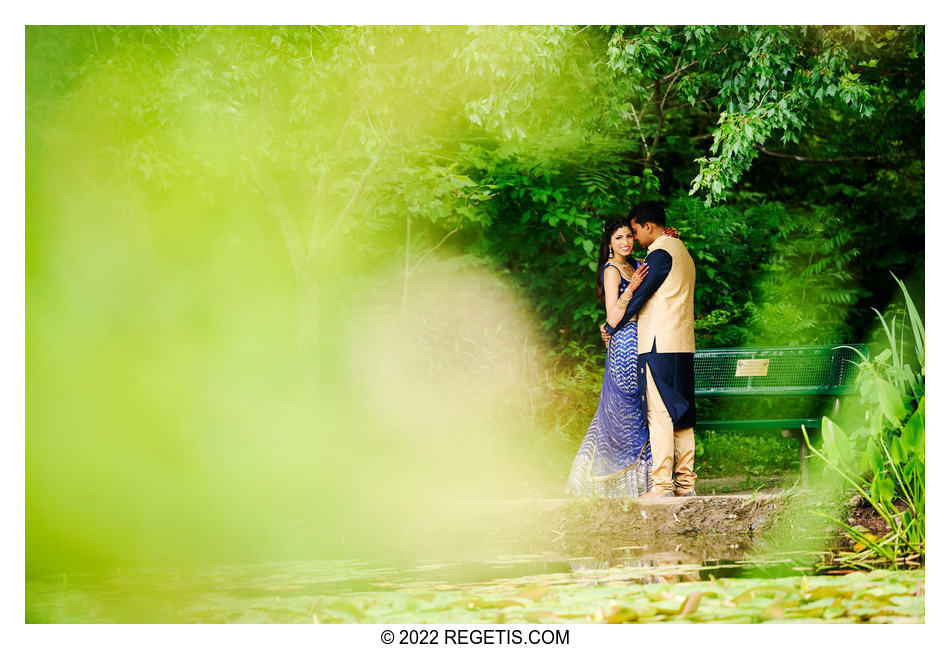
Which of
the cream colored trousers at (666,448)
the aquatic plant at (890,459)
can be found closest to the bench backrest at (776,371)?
the cream colored trousers at (666,448)

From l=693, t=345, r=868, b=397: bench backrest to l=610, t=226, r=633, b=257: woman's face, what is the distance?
1037mm

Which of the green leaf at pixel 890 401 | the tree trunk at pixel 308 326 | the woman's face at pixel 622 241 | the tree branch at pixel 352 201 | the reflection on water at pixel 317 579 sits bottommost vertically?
the reflection on water at pixel 317 579

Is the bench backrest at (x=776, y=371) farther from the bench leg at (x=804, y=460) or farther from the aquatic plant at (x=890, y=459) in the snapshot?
the aquatic plant at (x=890, y=459)

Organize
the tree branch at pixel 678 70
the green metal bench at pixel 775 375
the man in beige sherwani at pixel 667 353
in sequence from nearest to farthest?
the man in beige sherwani at pixel 667 353 → the green metal bench at pixel 775 375 → the tree branch at pixel 678 70

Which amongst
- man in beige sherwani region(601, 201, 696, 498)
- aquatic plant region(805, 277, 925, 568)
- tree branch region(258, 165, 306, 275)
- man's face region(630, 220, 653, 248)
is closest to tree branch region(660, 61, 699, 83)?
man's face region(630, 220, 653, 248)

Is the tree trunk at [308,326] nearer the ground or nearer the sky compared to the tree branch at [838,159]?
nearer the ground

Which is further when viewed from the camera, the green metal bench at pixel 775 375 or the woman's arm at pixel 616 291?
the green metal bench at pixel 775 375

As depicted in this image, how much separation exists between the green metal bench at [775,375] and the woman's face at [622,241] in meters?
1.04

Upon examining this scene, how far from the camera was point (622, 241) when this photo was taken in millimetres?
6098

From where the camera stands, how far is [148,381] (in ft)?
22.0

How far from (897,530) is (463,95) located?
394cm

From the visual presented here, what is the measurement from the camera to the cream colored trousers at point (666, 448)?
5926 millimetres
